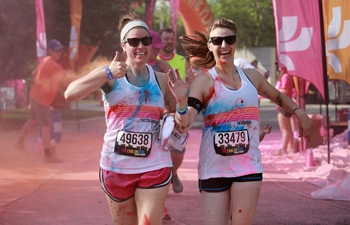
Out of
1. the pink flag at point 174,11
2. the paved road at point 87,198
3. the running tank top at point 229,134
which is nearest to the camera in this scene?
the running tank top at point 229,134

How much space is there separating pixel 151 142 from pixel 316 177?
17.8ft

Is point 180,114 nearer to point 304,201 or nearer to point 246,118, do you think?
point 246,118

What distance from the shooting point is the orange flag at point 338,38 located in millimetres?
8242

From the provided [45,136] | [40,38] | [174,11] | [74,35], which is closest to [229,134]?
[45,136]

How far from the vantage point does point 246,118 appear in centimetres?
441

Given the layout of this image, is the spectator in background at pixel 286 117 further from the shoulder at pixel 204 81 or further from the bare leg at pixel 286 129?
the shoulder at pixel 204 81

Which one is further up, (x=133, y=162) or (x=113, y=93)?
(x=113, y=93)

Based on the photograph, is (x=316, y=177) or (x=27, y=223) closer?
(x=27, y=223)

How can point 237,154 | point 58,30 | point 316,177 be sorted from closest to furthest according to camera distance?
point 237,154
point 316,177
point 58,30

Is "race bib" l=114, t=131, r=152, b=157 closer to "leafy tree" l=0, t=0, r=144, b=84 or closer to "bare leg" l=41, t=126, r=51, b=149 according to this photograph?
"bare leg" l=41, t=126, r=51, b=149

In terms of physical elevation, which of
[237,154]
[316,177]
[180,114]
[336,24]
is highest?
[336,24]

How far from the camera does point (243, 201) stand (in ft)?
14.0

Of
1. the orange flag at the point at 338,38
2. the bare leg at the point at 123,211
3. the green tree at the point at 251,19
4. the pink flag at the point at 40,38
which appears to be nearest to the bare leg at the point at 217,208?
the bare leg at the point at 123,211

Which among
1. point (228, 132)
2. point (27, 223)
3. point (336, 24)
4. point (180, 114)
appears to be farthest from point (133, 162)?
point (336, 24)
